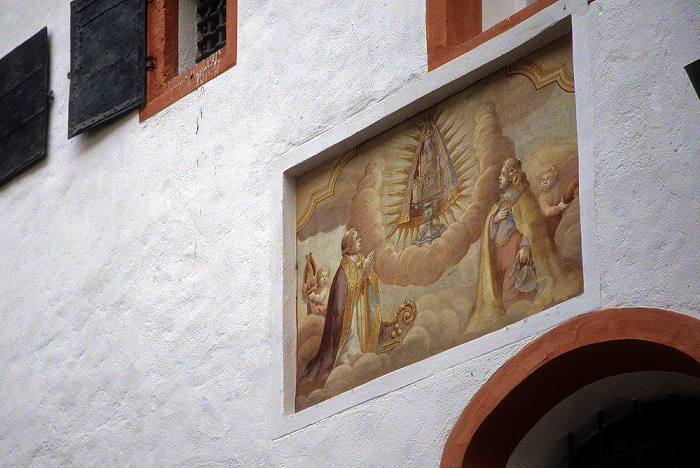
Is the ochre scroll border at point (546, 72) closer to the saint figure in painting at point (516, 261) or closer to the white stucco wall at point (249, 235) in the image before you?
the white stucco wall at point (249, 235)

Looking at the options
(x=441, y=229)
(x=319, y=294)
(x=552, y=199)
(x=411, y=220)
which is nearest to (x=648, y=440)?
(x=552, y=199)

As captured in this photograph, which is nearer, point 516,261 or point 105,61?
point 516,261

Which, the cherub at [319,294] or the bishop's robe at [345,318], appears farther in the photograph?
the cherub at [319,294]

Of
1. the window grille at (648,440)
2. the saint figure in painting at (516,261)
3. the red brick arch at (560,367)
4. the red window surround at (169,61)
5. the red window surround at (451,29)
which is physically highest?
the red window surround at (169,61)

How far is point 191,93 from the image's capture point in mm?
8102

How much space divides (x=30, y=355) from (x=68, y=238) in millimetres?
829

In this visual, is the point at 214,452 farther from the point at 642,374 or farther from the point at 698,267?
the point at 698,267

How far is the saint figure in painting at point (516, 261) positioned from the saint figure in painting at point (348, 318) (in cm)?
70

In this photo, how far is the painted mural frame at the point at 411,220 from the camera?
5.80 m

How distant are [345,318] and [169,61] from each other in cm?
266

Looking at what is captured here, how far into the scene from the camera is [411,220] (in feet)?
21.4

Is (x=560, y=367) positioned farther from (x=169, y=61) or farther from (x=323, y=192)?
(x=169, y=61)

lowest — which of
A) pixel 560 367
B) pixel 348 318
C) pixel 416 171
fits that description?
pixel 560 367

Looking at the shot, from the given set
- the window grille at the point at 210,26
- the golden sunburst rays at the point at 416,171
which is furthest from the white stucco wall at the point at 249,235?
the window grille at the point at 210,26
